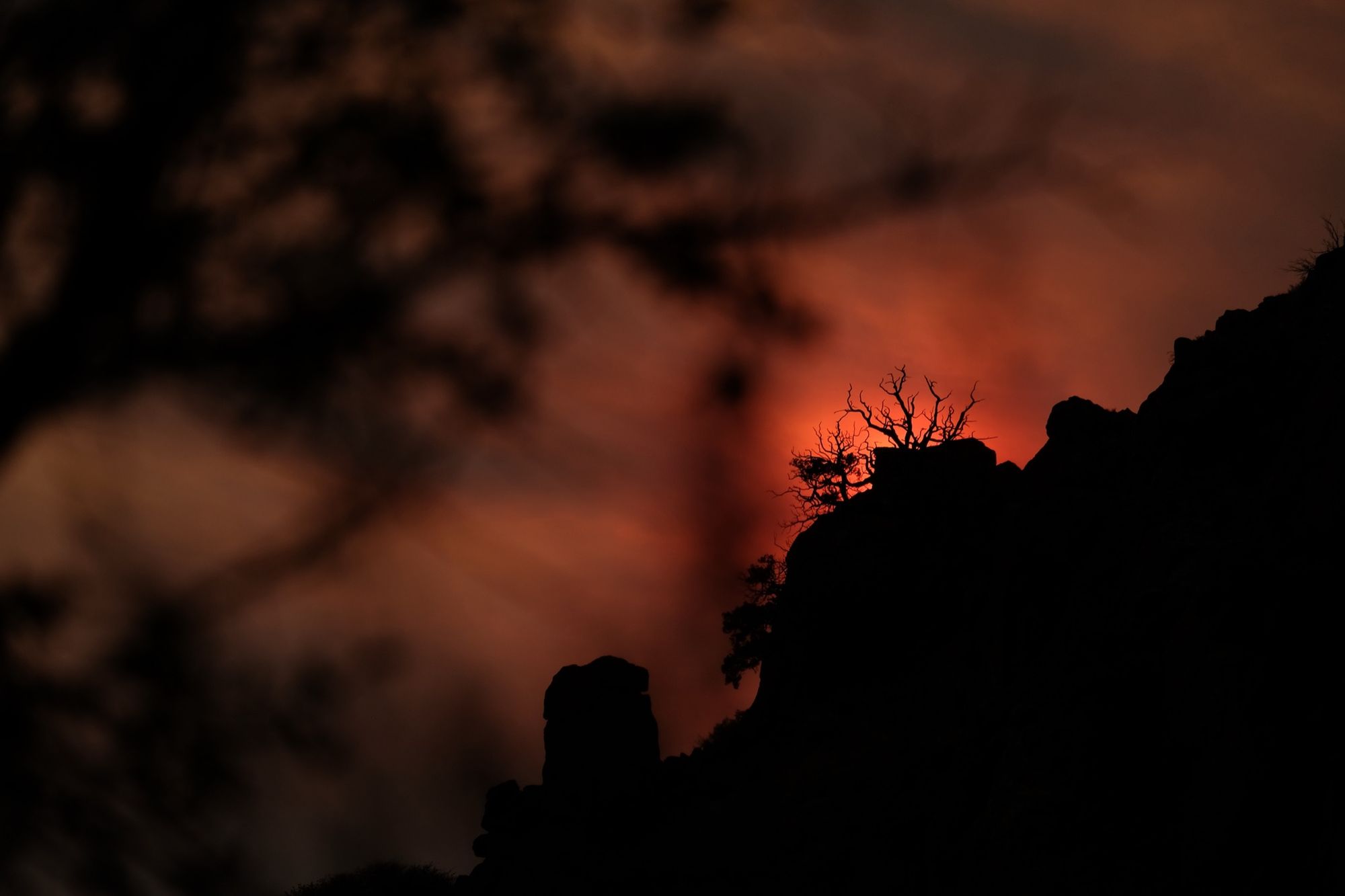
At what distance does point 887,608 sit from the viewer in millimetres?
40219

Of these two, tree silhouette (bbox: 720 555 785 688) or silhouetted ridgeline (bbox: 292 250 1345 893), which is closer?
silhouetted ridgeline (bbox: 292 250 1345 893)

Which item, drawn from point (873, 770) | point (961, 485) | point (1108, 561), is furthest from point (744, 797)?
point (1108, 561)

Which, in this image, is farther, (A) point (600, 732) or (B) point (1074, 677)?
(A) point (600, 732)

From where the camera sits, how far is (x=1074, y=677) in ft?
62.0

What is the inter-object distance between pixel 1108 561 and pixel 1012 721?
3.82m

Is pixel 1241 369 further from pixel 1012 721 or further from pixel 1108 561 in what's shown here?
pixel 1012 721

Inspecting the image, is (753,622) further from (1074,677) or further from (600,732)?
(1074,677)

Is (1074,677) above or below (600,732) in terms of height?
below

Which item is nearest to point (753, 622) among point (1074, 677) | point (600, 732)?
point (600, 732)

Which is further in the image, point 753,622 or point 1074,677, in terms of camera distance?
point 753,622

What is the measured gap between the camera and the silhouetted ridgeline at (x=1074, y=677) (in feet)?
46.9

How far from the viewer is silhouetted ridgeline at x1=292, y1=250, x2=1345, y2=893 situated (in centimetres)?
1428

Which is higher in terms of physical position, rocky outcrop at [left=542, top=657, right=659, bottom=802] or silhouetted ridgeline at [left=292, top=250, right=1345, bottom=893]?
rocky outcrop at [left=542, top=657, right=659, bottom=802]

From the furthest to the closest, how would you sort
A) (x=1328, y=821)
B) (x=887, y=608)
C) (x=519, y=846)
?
(x=519, y=846) < (x=887, y=608) < (x=1328, y=821)
